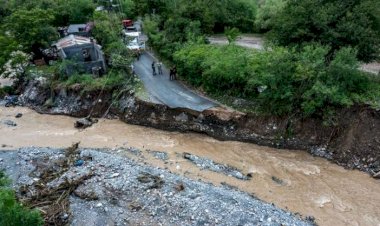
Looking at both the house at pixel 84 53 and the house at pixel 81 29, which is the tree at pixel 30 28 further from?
the house at pixel 81 29

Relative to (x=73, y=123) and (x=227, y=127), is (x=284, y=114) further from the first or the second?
(x=73, y=123)

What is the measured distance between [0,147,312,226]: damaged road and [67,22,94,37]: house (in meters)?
25.0

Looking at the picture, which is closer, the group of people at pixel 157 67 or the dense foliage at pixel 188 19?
the group of people at pixel 157 67

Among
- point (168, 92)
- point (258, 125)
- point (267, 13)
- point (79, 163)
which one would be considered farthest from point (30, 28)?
point (258, 125)

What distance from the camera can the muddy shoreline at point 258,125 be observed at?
87.4 ft

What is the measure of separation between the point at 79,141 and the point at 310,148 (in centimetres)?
1793

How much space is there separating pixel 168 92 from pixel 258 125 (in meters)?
8.94

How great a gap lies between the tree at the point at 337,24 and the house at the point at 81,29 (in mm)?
25881

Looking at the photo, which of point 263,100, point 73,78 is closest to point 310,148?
point 263,100

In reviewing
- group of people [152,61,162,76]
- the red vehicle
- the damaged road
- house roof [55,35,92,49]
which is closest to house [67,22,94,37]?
house roof [55,35,92,49]

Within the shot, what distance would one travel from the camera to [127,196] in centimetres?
2180

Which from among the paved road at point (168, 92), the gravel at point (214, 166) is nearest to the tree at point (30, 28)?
the paved road at point (168, 92)

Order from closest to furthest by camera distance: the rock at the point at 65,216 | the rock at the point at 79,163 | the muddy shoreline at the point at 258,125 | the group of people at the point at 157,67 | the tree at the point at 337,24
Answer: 1. the rock at the point at 65,216
2. the rock at the point at 79,163
3. the muddy shoreline at the point at 258,125
4. the tree at the point at 337,24
5. the group of people at the point at 157,67

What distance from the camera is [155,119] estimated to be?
32.4m
